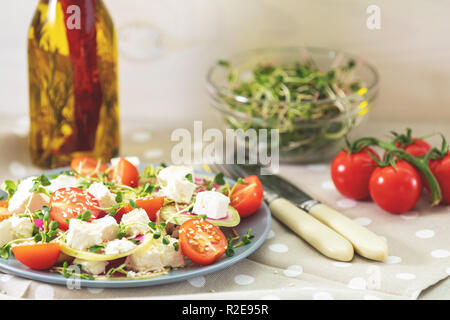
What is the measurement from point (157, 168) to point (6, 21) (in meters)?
0.68

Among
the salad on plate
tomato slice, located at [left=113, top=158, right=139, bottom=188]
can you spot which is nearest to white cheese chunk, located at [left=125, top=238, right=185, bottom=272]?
the salad on plate

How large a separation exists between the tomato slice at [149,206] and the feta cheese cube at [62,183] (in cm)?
12

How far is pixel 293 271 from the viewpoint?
102 cm

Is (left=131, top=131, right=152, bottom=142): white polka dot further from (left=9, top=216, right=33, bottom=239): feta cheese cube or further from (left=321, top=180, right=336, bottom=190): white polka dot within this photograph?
(left=9, top=216, right=33, bottom=239): feta cheese cube

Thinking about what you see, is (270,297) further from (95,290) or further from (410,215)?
(410,215)

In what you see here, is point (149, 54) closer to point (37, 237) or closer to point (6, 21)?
point (6, 21)

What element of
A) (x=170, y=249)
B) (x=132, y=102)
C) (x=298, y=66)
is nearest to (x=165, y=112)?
(x=132, y=102)

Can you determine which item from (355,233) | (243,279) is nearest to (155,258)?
(243,279)

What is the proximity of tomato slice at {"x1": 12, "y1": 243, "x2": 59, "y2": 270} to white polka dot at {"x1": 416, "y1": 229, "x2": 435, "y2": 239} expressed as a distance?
2.05 feet

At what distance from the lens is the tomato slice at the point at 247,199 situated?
1.10 meters

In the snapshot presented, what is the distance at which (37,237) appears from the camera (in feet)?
3.06

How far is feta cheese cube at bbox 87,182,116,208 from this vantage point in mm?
Result: 1037
